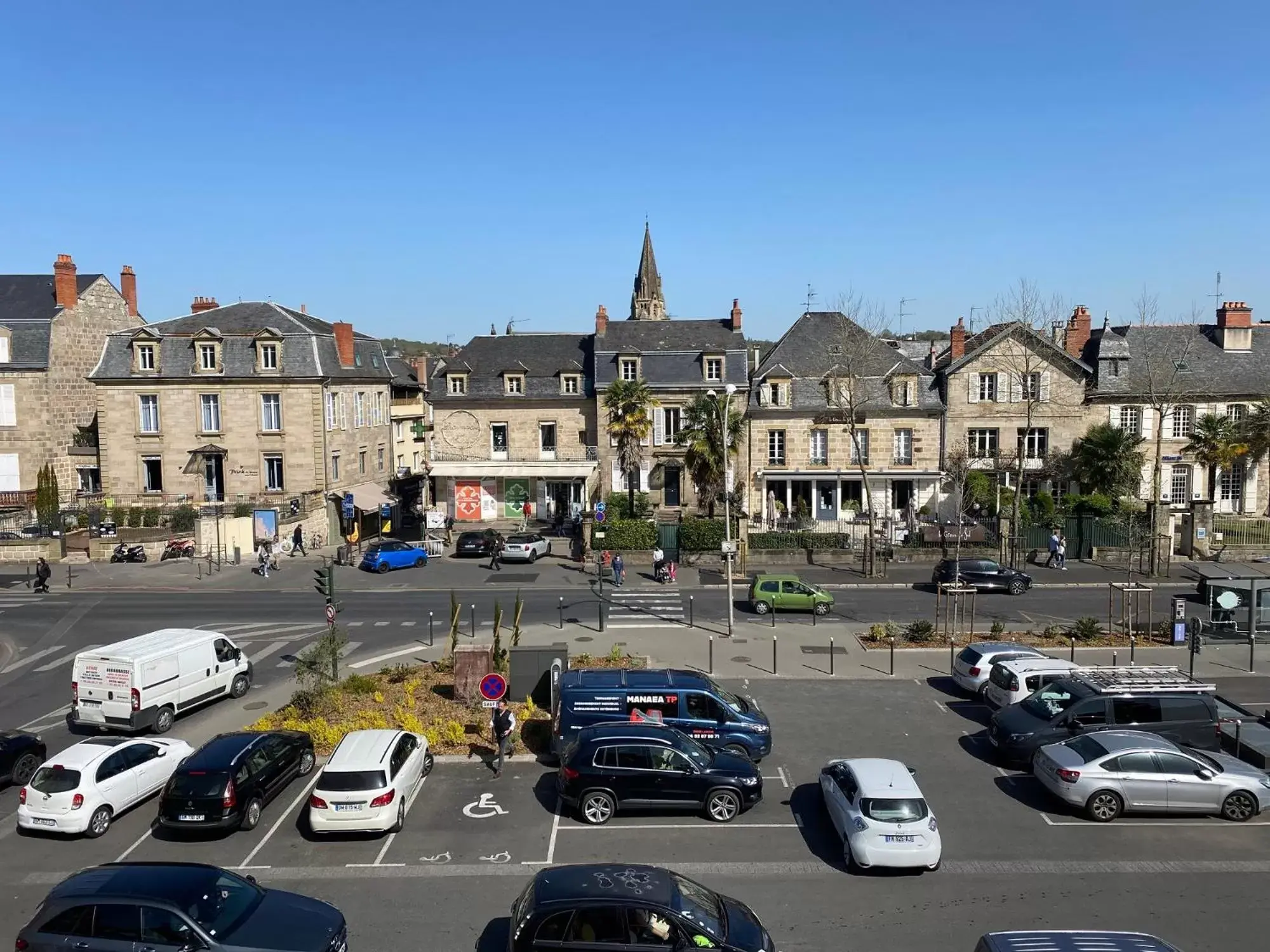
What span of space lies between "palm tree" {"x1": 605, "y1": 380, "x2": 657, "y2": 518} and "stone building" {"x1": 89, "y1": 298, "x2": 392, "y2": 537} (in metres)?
14.5

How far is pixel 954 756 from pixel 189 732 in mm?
16305

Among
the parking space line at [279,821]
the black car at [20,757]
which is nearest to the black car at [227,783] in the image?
the parking space line at [279,821]

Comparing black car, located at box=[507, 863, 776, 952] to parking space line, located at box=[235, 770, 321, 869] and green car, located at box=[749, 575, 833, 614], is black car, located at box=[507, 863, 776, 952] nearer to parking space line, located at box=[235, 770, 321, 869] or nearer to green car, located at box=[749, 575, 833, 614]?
parking space line, located at box=[235, 770, 321, 869]

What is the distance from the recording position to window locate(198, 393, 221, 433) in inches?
1908

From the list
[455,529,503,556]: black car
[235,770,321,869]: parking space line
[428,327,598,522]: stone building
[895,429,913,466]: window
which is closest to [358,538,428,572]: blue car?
[455,529,503,556]: black car

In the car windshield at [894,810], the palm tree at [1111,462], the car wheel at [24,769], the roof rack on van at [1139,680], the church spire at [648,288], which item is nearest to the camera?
the car windshield at [894,810]

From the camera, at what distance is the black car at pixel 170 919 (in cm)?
1097

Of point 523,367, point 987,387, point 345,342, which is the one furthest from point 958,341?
point 345,342

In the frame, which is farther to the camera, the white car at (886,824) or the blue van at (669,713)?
the blue van at (669,713)

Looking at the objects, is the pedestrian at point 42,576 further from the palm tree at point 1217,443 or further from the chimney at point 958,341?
the palm tree at point 1217,443

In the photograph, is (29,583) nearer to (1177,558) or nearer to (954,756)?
(954,756)

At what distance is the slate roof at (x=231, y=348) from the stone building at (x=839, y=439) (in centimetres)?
2203

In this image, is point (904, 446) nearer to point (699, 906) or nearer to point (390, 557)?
point (390, 557)

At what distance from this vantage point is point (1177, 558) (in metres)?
42.1
